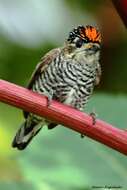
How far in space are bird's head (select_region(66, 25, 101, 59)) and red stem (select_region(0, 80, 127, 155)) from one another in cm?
84

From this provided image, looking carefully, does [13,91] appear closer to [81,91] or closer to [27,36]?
[81,91]

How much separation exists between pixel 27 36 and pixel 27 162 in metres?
1.33

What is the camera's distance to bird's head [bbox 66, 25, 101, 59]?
5.47 ft

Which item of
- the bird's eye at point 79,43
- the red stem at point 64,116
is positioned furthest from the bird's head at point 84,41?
the red stem at point 64,116

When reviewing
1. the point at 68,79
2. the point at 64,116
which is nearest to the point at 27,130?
the point at 68,79

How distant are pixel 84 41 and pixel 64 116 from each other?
1.03 meters

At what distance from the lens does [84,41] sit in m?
1.82

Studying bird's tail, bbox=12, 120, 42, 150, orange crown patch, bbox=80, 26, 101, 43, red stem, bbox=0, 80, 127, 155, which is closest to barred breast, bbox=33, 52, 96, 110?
bird's tail, bbox=12, 120, 42, 150

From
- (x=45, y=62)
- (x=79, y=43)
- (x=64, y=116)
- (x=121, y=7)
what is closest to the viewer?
(x=121, y=7)

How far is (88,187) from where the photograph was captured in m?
0.99

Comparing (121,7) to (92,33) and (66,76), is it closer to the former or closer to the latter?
(92,33)

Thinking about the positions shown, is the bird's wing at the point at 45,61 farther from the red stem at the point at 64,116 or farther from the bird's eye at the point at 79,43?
the red stem at the point at 64,116

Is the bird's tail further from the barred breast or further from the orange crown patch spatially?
the orange crown patch

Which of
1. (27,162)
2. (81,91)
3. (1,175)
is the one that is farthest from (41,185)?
(81,91)
